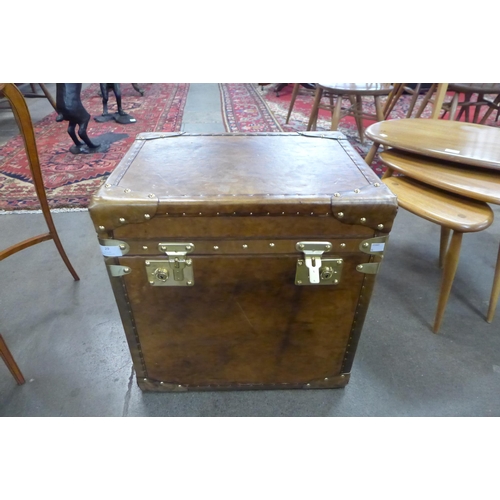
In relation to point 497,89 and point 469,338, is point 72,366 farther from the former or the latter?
point 497,89

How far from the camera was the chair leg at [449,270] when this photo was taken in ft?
3.92

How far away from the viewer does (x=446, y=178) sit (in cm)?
135

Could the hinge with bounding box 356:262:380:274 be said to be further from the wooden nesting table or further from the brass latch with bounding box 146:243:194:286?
the wooden nesting table

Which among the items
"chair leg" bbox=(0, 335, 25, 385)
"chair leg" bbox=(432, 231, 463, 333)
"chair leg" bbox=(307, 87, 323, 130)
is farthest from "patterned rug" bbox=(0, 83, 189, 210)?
"chair leg" bbox=(432, 231, 463, 333)

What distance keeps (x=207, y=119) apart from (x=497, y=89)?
2.81 m

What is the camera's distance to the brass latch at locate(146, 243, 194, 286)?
85 centimetres

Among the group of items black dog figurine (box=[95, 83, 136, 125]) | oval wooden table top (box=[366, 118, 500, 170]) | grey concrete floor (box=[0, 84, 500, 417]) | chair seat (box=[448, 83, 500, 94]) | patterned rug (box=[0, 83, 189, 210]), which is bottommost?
grey concrete floor (box=[0, 84, 500, 417])

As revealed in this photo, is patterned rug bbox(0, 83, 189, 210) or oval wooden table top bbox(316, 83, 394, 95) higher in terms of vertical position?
oval wooden table top bbox(316, 83, 394, 95)

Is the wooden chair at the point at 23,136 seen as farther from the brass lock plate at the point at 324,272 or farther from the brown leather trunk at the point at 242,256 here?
the brass lock plate at the point at 324,272

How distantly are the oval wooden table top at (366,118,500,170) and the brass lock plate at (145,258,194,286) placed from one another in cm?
115

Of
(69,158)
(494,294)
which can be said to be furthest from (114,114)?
(494,294)

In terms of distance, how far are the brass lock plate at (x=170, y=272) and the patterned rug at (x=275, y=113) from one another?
2.14m

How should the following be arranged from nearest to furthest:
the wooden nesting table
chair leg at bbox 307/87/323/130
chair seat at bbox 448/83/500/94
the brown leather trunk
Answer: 1. the brown leather trunk
2. the wooden nesting table
3. chair seat at bbox 448/83/500/94
4. chair leg at bbox 307/87/323/130

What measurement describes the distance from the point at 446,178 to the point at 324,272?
808 millimetres
